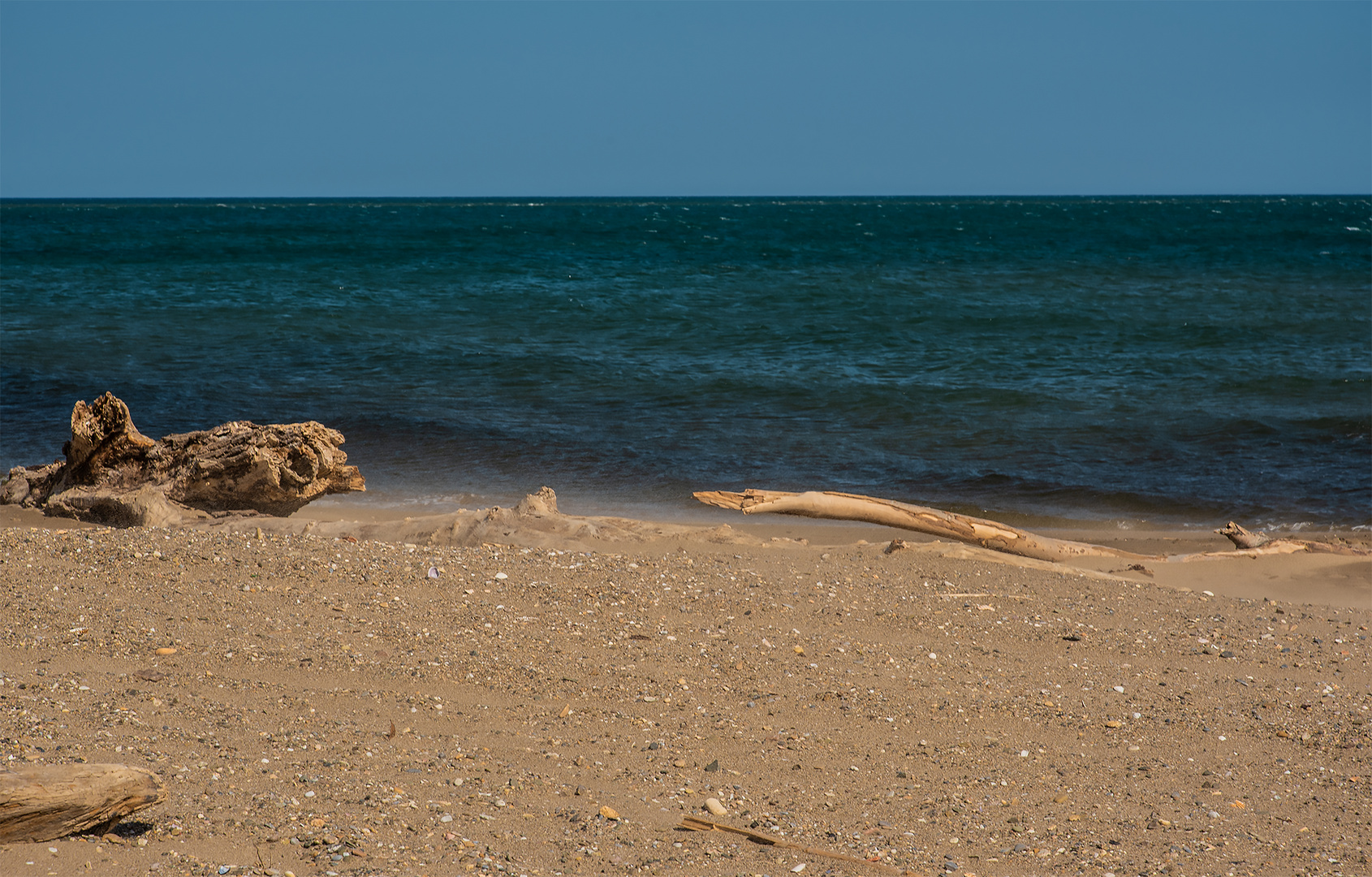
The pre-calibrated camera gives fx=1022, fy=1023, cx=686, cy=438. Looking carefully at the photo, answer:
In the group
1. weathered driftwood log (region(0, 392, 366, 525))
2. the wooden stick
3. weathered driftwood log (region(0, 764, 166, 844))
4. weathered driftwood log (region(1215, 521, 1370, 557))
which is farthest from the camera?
weathered driftwood log (region(1215, 521, 1370, 557))

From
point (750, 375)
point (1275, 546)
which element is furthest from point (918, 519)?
point (750, 375)

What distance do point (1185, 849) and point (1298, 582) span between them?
13.7ft

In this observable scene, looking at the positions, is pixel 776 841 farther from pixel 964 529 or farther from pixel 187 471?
pixel 187 471

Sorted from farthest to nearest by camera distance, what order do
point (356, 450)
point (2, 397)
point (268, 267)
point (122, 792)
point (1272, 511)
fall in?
point (268, 267), point (2, 397), point (356, 450), point (1272, 511), point (122, 792)

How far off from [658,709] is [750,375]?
10513 mm

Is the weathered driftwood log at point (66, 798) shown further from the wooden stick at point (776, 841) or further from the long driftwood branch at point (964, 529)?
the long driftwood branch at point (964, 529)

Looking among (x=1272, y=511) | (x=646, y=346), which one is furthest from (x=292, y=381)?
(x=1272, y=511)

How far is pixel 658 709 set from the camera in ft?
13.4

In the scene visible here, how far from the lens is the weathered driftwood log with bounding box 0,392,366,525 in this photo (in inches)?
250

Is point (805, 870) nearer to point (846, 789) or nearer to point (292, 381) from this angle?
point (846, 789)

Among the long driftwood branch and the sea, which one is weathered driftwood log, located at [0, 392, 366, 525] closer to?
the sea

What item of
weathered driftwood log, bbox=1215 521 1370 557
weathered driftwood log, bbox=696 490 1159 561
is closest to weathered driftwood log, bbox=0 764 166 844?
weathered driftwood log, bbox=696 490 1159 561

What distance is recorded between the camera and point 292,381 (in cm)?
1362

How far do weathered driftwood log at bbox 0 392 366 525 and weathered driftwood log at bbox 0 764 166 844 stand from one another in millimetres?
3886
